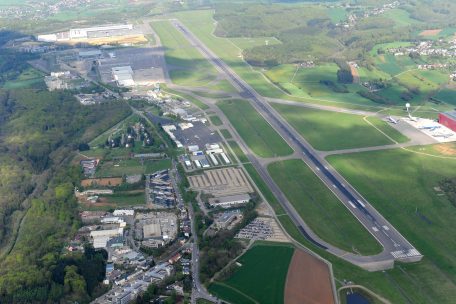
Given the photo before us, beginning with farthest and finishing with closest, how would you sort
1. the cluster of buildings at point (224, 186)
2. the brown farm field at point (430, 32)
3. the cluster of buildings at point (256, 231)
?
the brown farm field at point (430, 32) → the cluster of buildings at point (224, 186) → the cluster of buildings at point (256, 231)

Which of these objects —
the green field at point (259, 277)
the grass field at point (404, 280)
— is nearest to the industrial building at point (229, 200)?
the green field at point (259, 277)

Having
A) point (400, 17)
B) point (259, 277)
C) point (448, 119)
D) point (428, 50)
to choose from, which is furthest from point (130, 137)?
point (400, 17)

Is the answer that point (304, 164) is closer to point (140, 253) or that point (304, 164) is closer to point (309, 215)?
point (309, 215)

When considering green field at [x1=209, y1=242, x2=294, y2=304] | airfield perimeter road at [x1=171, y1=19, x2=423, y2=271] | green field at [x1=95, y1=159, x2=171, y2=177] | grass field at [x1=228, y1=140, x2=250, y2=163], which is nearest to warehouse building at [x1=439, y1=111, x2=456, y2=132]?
airfield perimeter road at [x1=171, y1=19, x2=423, y2=271]

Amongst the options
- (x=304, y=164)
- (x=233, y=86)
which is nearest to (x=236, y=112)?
(x=233, y=86)

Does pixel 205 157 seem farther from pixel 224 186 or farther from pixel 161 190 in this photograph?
pixel 161 190

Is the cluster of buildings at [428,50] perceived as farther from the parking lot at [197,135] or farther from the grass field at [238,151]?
the grass field at [238,151]
